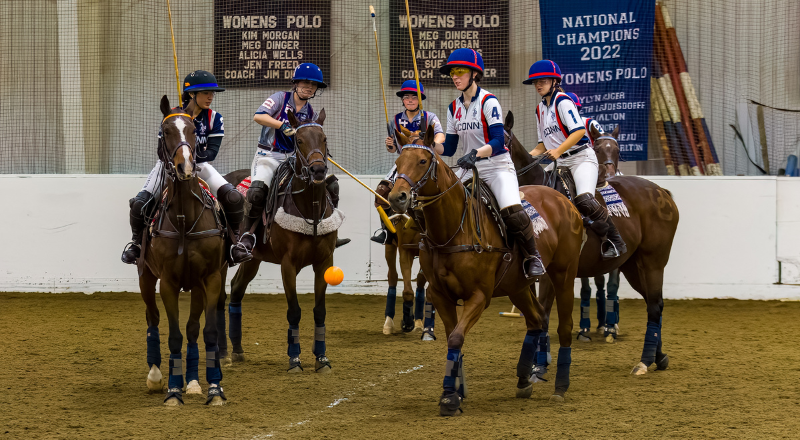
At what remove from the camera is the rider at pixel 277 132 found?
7.08 metres

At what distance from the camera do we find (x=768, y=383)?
630 cm

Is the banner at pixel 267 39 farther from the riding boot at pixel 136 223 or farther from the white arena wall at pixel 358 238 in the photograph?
the riding boot at pixel 136 223

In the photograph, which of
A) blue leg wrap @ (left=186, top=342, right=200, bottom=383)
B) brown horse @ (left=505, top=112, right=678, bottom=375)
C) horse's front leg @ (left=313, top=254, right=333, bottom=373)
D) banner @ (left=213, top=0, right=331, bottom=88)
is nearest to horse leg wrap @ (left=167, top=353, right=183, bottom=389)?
blue leg wrap @ (left=186, top=342, right=200, bottom=383)

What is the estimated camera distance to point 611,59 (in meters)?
12.2

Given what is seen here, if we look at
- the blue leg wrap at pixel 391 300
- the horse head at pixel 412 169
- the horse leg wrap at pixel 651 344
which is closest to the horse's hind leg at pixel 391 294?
the blue leg wrap at pixel 391 300

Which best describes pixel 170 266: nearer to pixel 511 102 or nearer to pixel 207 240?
pixel 207 240

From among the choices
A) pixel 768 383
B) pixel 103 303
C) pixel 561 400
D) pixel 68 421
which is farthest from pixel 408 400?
pixel 103 303

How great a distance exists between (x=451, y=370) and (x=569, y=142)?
2.39 meters

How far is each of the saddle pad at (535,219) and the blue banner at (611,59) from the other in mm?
6618

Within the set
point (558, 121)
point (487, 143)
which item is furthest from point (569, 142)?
point (487, 143)

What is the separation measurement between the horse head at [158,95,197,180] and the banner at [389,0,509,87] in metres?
7.60

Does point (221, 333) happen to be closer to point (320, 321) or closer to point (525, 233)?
point (320, 321)

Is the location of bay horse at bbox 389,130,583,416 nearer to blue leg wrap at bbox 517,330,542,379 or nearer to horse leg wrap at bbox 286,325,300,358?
blue leg wrap at bbox 517,330,542,379

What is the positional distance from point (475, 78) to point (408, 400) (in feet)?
8.05
